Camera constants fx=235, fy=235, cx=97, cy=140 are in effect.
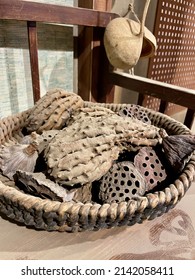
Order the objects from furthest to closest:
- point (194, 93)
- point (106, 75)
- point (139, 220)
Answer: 1. point (106, 75)
2. point (194, 93)
3. point (139, 220)

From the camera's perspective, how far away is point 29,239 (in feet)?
1.20

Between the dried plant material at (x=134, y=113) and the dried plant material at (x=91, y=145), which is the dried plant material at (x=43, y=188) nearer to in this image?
the dried plant material at (x=91, y=145)

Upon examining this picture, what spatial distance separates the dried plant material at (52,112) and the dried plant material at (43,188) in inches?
6.5

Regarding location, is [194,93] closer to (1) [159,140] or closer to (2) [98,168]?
(1) [159,140]

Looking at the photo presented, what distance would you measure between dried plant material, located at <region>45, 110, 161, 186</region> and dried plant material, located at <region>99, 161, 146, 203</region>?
2cm

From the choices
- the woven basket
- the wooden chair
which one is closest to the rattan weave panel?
the wooden chair

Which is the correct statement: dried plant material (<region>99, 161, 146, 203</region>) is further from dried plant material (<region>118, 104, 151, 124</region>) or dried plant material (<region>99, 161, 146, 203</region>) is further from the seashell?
the seashell

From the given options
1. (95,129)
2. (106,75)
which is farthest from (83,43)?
(95,129)

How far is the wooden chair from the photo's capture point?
0.65 metres

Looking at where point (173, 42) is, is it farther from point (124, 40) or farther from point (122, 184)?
point (122, 184)

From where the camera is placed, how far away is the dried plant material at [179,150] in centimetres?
40

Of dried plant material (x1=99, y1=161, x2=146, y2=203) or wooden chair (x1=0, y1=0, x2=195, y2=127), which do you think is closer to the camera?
dried plant material (x1=99, y1=161, x2=146, y2=203)

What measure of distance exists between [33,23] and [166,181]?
22.8 inches

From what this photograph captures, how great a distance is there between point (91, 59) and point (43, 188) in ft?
2.23
